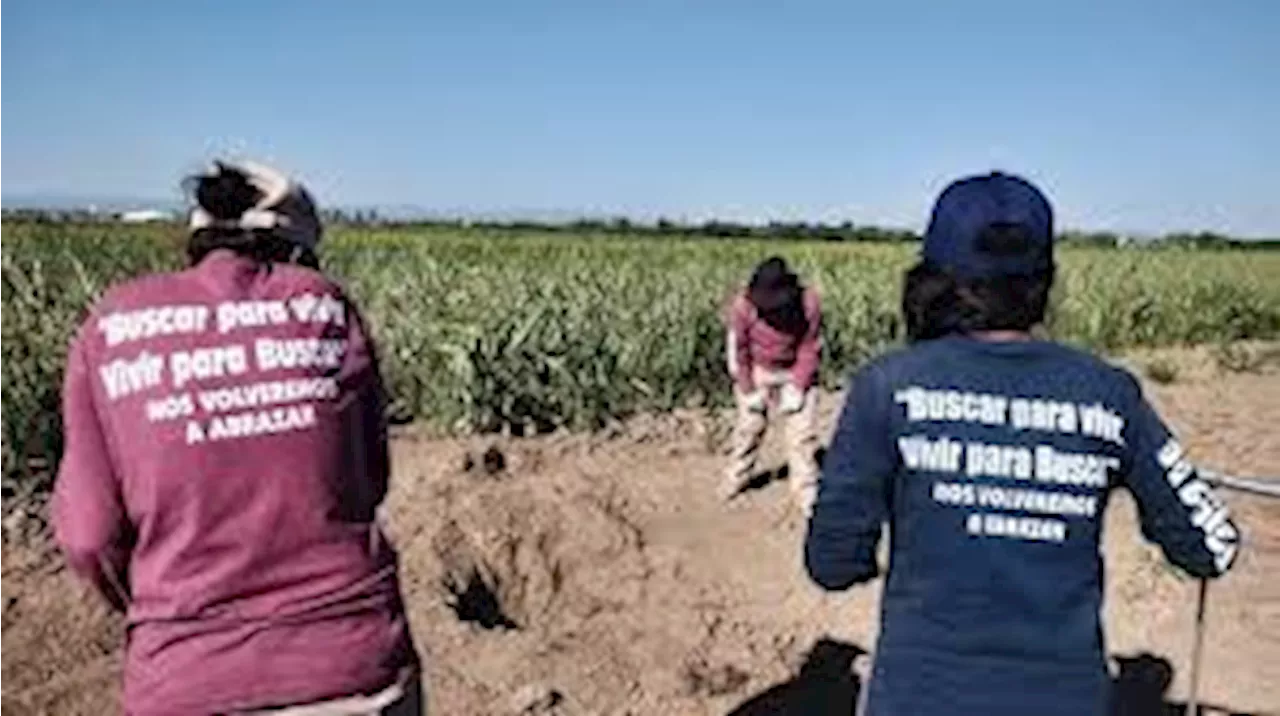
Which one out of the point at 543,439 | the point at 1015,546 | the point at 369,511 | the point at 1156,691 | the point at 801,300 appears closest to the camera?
the point at 1015,546

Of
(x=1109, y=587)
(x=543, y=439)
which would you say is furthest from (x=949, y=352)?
(x=543, y=439)

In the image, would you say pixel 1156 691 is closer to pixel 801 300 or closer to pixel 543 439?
pixel 801 300

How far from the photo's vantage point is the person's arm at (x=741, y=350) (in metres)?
11.9

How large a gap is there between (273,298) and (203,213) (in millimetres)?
227

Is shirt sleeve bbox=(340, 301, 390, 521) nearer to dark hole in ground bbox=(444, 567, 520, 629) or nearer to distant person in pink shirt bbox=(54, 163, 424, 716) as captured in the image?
distant person in pink shirt bbox=(54, 163, 424, 716)

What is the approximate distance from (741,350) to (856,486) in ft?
29.0

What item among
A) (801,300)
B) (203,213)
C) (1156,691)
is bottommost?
(1156,691)

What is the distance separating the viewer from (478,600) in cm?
1022

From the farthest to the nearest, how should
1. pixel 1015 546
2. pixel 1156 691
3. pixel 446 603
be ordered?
1. pixel 446 603
2. pixel 1156 691
3. pixel 1015 546

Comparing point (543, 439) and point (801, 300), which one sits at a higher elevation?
point (801, 300)

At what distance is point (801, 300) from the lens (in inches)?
465

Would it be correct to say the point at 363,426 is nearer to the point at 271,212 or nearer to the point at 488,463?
the point at 271,212

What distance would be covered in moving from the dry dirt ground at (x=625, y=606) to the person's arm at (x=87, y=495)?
15.3 ft

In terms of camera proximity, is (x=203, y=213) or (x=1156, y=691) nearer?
(x=203, y=213)
